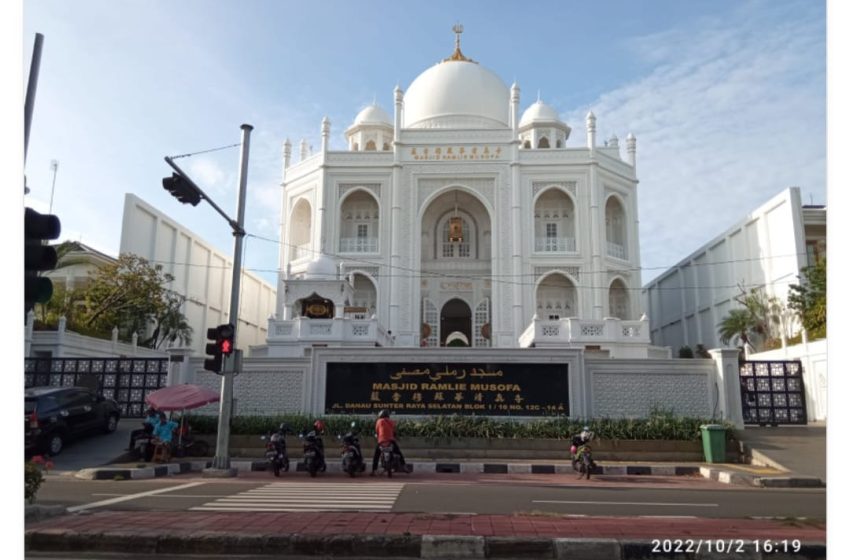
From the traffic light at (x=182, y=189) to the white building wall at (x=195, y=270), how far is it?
19389 mm

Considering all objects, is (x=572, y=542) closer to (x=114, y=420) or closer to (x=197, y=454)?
(x=197, y=454)

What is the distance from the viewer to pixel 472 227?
3284 cm

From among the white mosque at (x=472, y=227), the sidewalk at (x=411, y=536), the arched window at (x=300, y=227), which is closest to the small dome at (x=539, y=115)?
the white mosque at (x=472, y=227)

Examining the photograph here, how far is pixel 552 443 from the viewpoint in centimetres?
1389

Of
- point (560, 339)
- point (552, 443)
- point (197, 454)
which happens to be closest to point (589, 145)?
point (560, 339)

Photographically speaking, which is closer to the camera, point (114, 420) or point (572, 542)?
point (572, 542)

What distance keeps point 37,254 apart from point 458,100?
31075mm

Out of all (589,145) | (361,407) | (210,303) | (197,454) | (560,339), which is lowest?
(197,454)

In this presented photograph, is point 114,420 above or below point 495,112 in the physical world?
below

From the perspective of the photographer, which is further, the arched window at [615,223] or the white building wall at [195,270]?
the arched window at [615,223]

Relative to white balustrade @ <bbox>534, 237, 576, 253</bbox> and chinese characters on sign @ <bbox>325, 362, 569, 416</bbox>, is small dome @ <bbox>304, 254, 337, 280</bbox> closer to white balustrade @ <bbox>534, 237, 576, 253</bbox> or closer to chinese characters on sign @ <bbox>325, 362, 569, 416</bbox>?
chinese characters on sign @ <bbox>325, 362, 569, 416</bbox>

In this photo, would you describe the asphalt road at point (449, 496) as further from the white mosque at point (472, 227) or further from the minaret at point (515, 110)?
the minaret at point (515, 110)

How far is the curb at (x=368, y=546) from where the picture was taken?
5180 mm

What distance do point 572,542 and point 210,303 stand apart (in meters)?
35.9
